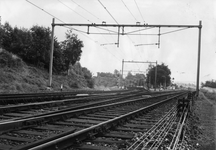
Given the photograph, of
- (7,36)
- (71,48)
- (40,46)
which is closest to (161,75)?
(71,48)

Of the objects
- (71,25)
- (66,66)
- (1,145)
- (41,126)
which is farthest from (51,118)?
(66,66)

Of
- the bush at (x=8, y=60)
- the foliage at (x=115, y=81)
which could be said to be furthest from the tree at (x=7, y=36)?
the foliage at (x=115, y=81)

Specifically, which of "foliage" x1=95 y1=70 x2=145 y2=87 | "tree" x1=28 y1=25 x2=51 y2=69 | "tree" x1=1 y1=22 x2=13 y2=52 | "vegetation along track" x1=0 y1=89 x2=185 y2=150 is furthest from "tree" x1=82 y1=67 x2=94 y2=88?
"vegetation along track" x1=0 y1=89 x2=185 y2=150

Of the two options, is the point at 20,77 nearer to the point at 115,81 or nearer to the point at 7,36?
the point at 7,36

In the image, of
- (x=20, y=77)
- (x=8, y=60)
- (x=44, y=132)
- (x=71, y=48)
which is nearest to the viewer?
(x=44, y=132)

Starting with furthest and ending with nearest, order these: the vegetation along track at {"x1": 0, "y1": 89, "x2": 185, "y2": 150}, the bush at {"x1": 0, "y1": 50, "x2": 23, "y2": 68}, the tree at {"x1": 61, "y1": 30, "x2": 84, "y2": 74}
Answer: the tree at {"x1": 61, "y1": 30, "x2": 84, "y2": 74}, the bush at {"x1": 0, "y1": 50, "x2": 23, "y2": 68}, the vegetation along track at {"x1": 0, "y1": 89, "x2": 185, "y2": 150}

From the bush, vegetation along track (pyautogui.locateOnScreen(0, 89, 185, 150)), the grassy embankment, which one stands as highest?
the bush

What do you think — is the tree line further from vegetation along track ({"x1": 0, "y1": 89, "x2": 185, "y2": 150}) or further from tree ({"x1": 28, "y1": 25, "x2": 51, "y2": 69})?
vegetation along track ({"x1": 0, "y1": 89, "x2": 185, "y2": 150})

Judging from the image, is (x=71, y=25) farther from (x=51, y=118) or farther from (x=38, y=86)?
(x=51, y=118)

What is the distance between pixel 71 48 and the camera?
140ft

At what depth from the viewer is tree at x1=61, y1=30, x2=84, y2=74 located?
42312mm

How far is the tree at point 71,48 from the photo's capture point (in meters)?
42.3

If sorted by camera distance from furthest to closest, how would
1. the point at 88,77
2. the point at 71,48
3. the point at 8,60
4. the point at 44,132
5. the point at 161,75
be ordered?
the point at 161,75
the point at 88,77
the point at 71,48
the point at 8,60
the point at 44,132

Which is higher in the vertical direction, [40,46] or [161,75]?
[40,46]
